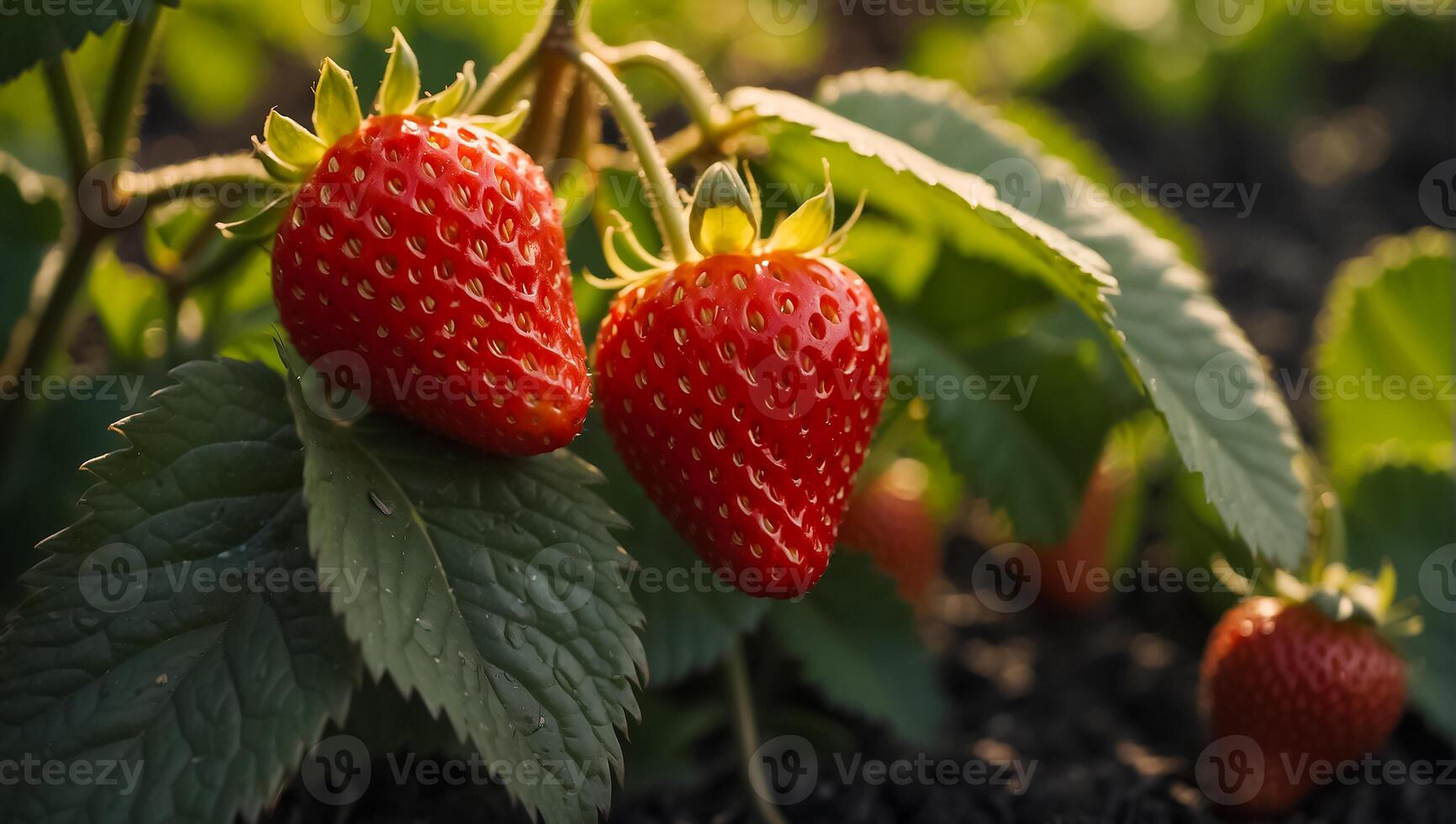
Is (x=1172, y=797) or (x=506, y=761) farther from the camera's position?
(x=1172, y=797)

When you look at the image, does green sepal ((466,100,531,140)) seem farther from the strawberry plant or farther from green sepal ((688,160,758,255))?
green sepal ((688,160,758,255))

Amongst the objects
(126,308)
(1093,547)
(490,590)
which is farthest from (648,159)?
(1093,547)

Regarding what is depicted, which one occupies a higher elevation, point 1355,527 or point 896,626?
point 1355,527

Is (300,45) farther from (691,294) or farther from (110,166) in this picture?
(691,294)

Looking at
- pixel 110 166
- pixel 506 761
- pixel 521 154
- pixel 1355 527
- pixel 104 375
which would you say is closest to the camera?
pixel 506 761

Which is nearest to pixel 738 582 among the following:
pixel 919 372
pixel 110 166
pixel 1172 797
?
pixel 919 372

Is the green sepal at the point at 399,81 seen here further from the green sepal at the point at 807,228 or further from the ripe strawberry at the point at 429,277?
the green sepal at the point at 807,228

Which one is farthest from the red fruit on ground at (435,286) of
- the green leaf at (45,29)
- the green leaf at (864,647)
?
the green leaf at (864,647)
